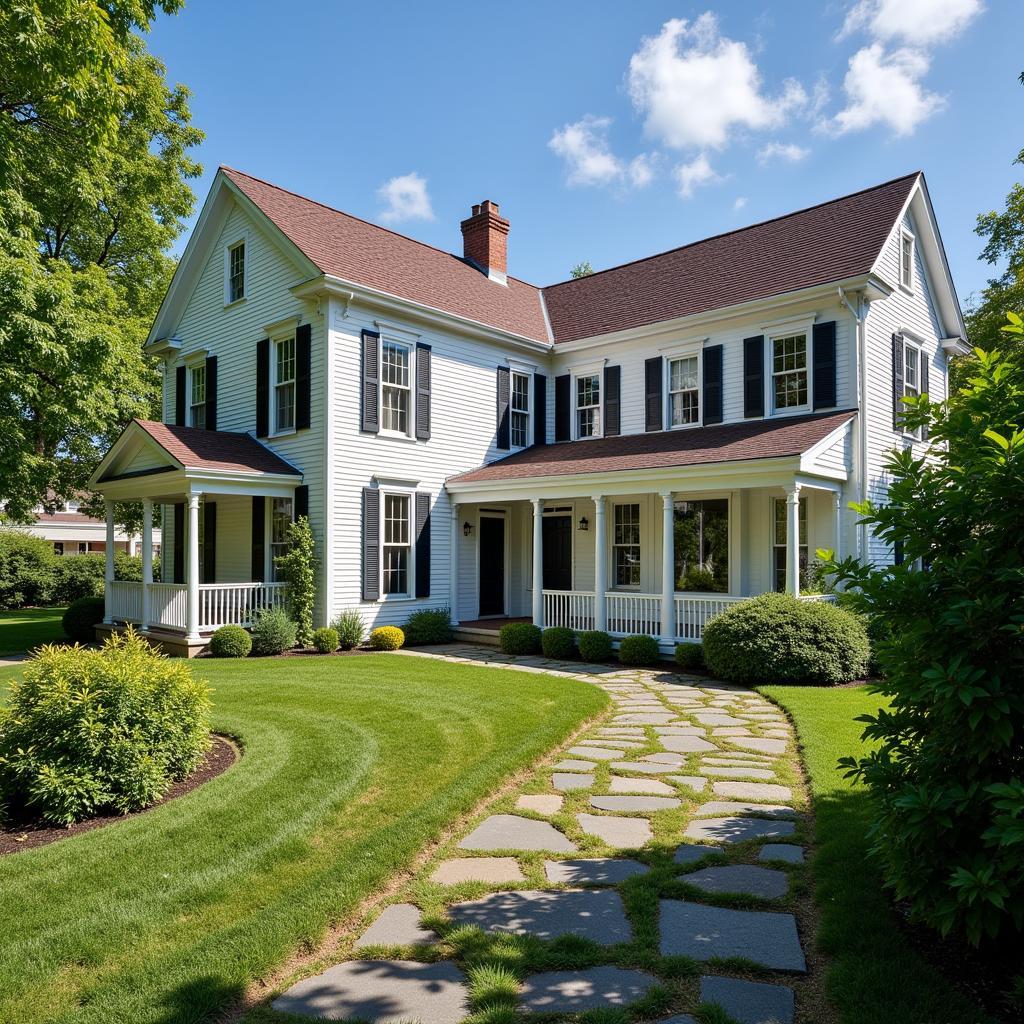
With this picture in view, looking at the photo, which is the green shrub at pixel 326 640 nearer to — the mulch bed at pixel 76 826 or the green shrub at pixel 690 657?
the green shrub at pixel 690 657

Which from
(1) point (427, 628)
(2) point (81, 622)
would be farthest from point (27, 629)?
(1) point (427, 628)

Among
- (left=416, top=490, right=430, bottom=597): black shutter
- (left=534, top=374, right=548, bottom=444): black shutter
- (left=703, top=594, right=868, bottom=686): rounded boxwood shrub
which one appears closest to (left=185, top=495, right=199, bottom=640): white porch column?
(left=416, top=490, right=430, bottom=597): black shutter

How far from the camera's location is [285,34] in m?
9.68

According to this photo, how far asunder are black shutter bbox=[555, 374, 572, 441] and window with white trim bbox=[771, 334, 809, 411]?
5075 millimetres

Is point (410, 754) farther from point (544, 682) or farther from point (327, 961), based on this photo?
point (544, 682)

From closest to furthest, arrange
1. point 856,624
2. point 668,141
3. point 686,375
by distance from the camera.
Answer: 1. point 856,624
2. point 668,141
3. point 686,375

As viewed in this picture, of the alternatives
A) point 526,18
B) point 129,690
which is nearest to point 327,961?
point 129,690

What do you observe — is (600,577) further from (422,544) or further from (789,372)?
(789,372)

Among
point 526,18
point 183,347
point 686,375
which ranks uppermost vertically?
point 526,18

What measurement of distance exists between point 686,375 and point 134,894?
14.0m

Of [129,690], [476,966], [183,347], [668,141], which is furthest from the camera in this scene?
[183,347]

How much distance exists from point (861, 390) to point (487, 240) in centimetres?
1060

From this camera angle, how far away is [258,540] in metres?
15.6

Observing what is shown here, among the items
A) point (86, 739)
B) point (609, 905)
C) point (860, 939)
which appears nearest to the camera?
point (860, 939)
